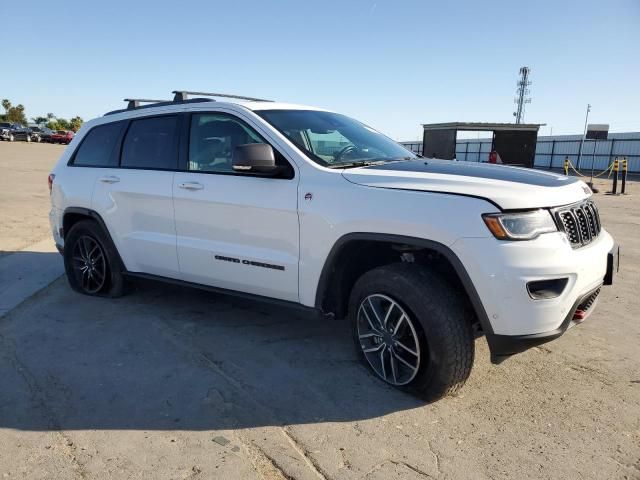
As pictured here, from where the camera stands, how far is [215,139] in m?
4.16

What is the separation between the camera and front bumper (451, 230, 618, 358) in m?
2.75

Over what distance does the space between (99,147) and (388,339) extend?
354 cm

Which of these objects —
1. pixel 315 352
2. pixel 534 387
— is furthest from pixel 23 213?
pixel 534 387

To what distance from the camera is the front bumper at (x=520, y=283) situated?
275cm

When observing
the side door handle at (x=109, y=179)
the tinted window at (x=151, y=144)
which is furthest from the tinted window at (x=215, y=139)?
the side door handle at (x=109, y=179)

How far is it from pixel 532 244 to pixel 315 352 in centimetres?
183

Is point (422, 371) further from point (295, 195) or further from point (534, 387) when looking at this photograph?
point (295, 195)

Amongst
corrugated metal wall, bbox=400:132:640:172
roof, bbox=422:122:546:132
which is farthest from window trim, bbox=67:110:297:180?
corrugated metal wall, bbox=400:132:640:172

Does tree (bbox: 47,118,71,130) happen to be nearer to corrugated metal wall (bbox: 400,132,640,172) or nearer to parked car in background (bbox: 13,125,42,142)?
parked car in background (bbox: 13,125,42,142)

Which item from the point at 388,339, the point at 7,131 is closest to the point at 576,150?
the point at 388,339

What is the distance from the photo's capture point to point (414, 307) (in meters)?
3.06

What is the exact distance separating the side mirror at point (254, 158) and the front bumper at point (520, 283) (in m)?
1.37

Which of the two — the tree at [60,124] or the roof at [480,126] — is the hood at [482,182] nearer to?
the roof at [480,126]

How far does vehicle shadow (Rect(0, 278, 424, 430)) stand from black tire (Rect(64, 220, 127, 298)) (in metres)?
0.16
